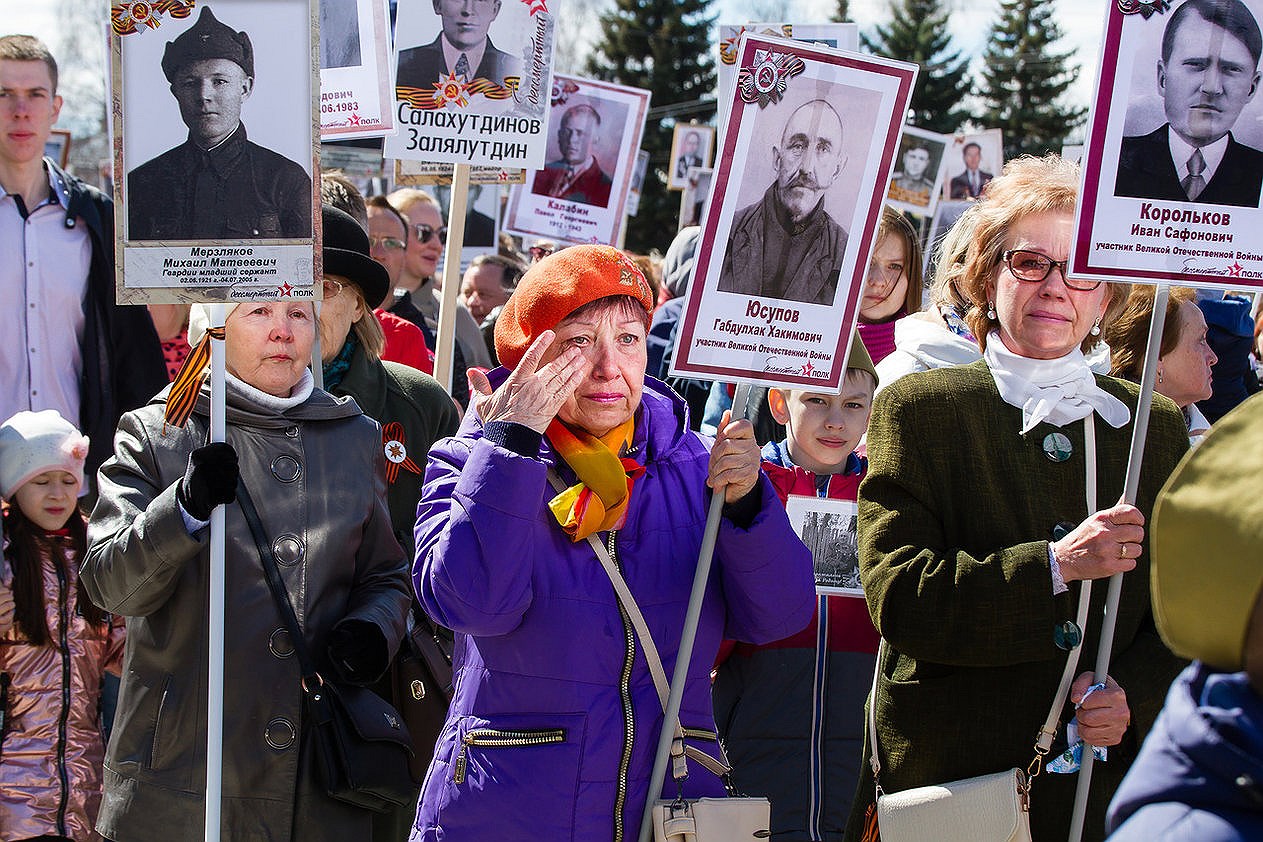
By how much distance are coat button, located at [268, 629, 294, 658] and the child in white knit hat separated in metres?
1.36

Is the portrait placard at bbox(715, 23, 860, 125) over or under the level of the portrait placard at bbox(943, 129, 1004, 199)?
over

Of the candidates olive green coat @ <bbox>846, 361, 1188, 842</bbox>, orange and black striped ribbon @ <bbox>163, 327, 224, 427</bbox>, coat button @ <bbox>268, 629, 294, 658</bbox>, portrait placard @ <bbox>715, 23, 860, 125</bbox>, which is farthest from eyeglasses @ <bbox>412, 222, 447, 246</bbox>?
olive green coat @ <bbox>846, 361, 1188, 842</bbox>

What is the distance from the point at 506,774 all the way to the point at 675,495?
668 millimetres

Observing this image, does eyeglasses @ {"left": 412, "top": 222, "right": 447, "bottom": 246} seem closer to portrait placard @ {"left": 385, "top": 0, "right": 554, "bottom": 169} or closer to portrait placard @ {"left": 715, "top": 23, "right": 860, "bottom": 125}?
portrait placard @ {"left": 715, "top": 23, "right": 860, "bottom": 125}

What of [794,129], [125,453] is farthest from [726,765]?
[125,453]

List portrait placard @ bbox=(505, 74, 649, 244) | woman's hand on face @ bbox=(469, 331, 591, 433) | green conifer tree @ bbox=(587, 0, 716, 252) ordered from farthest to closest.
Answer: green conifer tree @ bbox=(587, 0, 716, 252)
portrait placard @ bbox=(505, 74, 649, 244)
woman's hand on face @ bbox=(469, 331, 591, 433)

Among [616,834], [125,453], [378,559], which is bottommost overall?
[616,834]

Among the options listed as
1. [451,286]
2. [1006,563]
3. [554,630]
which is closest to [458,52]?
[451,286]

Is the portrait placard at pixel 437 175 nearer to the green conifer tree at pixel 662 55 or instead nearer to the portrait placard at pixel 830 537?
the portrait placard at pixel 830 537

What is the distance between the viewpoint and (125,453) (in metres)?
3.45

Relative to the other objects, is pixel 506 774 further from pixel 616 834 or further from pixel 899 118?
pixel 899 118

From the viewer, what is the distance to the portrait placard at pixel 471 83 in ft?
18.9

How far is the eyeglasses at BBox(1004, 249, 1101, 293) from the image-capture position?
10.6ft

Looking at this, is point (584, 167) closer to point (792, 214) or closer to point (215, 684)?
point (792, 214)
